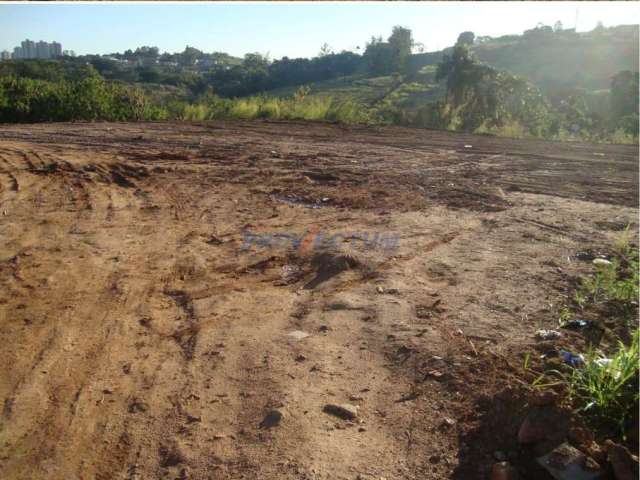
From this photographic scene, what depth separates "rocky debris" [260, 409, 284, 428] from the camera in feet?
9.09

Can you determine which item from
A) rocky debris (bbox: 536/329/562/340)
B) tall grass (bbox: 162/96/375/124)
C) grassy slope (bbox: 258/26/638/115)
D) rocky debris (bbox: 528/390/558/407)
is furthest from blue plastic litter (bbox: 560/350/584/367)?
grassy slope (bbox: 258/26/638/115)

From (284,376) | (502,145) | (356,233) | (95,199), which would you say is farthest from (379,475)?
(502,145)

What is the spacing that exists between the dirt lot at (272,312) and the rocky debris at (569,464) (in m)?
0.07

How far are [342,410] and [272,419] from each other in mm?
341

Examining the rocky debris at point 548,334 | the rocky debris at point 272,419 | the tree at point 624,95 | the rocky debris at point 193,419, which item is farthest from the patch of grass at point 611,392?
the tree at point 624,95

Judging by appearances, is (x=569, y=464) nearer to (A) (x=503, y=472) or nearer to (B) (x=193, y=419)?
(A) (x=503, y=472)

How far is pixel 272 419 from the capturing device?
2.81 meters

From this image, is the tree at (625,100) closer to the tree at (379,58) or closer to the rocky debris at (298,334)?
the rocky debris at (298,334)

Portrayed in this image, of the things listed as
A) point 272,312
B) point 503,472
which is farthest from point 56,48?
point 503,472

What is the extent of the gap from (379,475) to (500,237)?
349 centimetres

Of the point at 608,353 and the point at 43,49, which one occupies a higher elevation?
the point at 43,49

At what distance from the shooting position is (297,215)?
6.16 meters

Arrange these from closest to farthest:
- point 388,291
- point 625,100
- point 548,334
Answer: point 548,334 < point 388,291 < point 625,100

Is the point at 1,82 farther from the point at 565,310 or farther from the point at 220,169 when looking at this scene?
the point at 565,310
